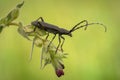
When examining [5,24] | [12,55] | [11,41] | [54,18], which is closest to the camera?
[5,24]

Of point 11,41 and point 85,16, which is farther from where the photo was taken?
point 85,16

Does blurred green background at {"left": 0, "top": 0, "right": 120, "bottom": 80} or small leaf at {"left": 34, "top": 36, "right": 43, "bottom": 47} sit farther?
blurred green background at {"left": 0, "top": 0, "right": 120, "bottom": 80}

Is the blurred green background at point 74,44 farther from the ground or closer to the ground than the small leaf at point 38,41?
farther from the ground

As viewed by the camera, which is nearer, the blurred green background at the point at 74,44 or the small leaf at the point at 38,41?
the small leaf at the point at 38,41

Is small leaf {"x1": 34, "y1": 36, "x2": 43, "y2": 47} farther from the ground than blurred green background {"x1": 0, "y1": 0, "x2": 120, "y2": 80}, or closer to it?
closer to it

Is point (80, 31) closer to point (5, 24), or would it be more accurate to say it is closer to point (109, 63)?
point (109, 63)

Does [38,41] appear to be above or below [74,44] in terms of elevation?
below

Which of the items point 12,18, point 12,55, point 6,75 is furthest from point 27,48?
point 12,18

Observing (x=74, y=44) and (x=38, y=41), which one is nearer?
(x=38, y=41)
